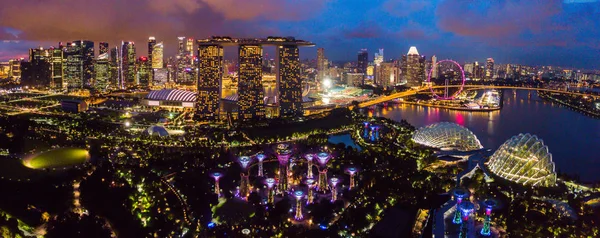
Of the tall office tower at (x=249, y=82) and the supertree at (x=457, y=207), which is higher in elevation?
the tall office tower at (x=249, y=82)

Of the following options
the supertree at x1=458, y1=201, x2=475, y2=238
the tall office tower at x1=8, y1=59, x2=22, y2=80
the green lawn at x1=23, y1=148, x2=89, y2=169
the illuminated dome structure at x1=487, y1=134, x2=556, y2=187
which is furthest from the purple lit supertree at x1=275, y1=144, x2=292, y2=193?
the tall office tower at x1=8, y1=59, x2=22, y2=80

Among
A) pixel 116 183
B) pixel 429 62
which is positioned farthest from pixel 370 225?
pixel 429 62

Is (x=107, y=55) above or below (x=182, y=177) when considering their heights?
above

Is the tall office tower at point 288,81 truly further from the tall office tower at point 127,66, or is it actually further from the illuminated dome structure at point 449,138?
the tall office tower at point 127,66

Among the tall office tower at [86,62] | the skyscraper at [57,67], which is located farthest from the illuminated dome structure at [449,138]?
the tall office tower at [86,62]

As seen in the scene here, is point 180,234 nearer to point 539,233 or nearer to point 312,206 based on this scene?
point 312,206

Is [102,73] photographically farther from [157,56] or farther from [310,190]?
[310,190]

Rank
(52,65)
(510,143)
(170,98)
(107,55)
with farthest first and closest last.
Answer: (107,55) → (52,65) → (170,98) → (510,143)
